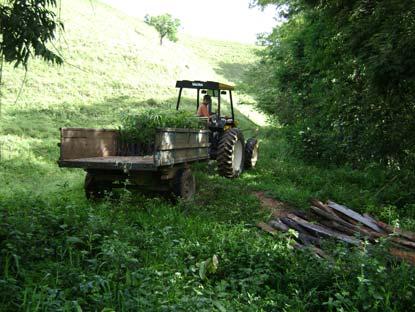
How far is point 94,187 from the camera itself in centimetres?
Result: 744

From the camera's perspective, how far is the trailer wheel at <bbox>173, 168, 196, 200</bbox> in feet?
23.5

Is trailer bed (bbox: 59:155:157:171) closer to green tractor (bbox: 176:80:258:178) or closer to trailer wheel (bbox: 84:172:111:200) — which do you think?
trailer wheel (bbox: 84:172:111:200)

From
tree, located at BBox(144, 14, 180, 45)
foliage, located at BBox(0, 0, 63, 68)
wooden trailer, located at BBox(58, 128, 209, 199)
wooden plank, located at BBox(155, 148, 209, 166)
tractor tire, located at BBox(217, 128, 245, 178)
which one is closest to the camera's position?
foliage, located at BBox(0, 0, 63, 68)

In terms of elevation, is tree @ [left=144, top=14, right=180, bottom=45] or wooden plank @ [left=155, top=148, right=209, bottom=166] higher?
tree @ [left=144, top=14, right=180, bottom=45]

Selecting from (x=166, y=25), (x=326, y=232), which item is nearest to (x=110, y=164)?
(x=326, y=232)

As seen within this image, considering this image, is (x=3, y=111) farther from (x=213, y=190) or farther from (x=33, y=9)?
(x=33, y=9)

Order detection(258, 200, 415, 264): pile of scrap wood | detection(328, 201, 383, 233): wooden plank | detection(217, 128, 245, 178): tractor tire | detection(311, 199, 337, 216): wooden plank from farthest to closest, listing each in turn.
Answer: detection(217, 128, 245, 178): tractor tire
detection(311, 199, 337, 216): wooden plank
detection(328, 201, 383, 233): wooden plank
detection(258, 200, 415, 264): pile of scrap wood

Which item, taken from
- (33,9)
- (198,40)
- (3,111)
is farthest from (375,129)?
(198,40)

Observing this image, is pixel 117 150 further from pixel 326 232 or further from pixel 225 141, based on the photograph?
pixel 326 232

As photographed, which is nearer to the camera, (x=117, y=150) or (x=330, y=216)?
(x=330, y=216)

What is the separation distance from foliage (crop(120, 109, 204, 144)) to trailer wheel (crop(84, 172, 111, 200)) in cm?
115

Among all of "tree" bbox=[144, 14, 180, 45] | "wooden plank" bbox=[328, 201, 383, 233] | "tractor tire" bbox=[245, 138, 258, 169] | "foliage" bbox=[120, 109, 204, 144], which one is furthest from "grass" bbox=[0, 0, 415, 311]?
"tree" bbox=[144, 14, 180, 45]

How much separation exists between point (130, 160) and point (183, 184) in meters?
1.05

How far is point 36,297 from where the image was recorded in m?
3.00
